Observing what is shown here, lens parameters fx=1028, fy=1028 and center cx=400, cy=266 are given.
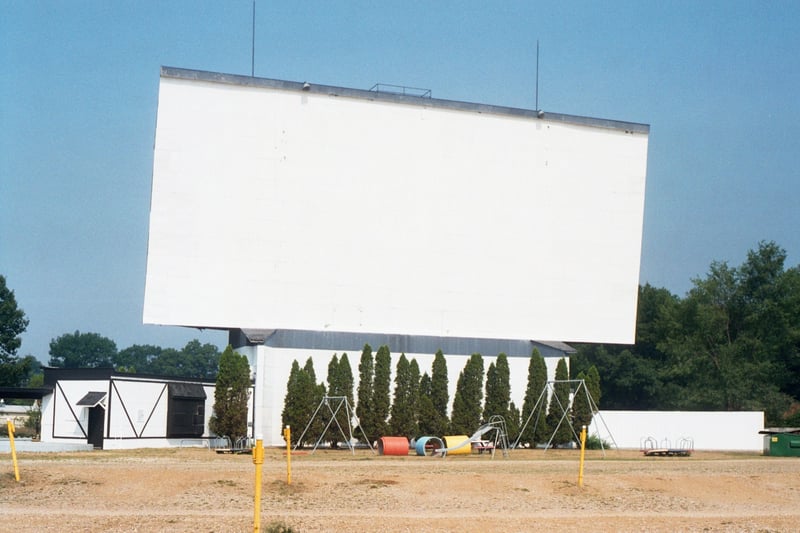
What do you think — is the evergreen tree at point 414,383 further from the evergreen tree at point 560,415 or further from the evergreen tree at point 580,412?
the evergreen tree at point 580,412

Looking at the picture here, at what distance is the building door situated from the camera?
1580 inches

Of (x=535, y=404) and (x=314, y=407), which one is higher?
(x=535, y=404)

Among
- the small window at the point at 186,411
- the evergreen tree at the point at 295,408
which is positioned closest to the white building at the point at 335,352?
the evergreen tree at the point at 295,408

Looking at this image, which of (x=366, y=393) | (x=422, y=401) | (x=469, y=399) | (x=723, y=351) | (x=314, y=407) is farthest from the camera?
(x=723, y=351)

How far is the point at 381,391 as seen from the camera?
42031mm

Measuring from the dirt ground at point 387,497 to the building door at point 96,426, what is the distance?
9685 millimetres

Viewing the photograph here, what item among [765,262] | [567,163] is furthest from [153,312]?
[765,262]

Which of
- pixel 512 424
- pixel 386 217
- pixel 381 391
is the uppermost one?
pixel 386 217

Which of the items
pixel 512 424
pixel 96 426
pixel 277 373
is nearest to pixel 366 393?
pixel 277 373

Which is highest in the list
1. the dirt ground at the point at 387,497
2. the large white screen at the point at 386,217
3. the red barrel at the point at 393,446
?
the large white screen at the point at 386,217

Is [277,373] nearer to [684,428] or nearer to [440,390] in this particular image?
[440,390]

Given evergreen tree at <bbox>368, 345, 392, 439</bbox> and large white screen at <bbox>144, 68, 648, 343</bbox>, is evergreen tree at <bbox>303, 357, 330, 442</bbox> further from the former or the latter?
large white screen at <bbox>144, 68, 648, 343</bbox>

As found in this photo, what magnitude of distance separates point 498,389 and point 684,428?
10.6 meters

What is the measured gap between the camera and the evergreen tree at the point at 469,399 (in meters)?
43.0
